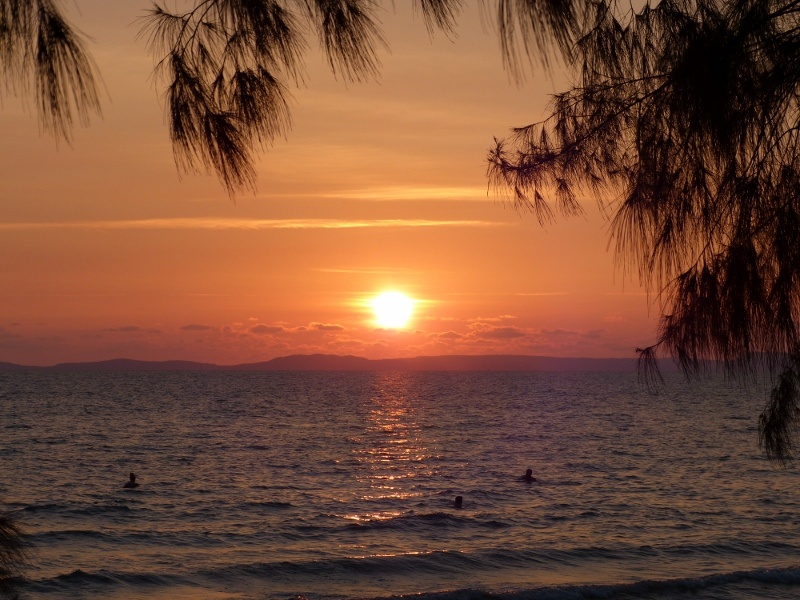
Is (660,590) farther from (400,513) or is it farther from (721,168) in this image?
(721,168)

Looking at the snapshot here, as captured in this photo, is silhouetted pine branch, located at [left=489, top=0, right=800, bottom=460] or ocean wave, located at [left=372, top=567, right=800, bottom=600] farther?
ocean wave, located at [left=372, top=567, right=800, bottom=600]

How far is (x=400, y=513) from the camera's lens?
27.0 metres

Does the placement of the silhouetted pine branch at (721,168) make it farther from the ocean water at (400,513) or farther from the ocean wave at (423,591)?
the ocean wave at (423,591)

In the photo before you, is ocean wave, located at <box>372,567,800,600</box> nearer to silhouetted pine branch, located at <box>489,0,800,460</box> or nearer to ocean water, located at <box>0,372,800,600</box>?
ocean water, located at <box>0,372,800,600</box>

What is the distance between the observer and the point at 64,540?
22.9 metres

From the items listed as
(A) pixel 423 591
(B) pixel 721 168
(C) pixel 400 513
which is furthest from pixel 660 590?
(B) pixel 721 168

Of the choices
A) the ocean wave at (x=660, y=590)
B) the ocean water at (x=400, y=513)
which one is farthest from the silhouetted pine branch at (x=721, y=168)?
the ocean wave at (x=660, y=590)

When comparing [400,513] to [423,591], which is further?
[400,513]

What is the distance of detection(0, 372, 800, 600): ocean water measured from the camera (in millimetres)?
18844

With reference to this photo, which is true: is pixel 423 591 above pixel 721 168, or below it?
below

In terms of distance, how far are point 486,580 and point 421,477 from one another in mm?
16442

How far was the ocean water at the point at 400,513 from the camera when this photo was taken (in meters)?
18.8

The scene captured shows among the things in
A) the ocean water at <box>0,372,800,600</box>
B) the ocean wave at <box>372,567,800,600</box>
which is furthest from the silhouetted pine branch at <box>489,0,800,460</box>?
the ocean wave at <box>372,567,800,600</box>

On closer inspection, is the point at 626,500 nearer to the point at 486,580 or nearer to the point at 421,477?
the point at 421,477
